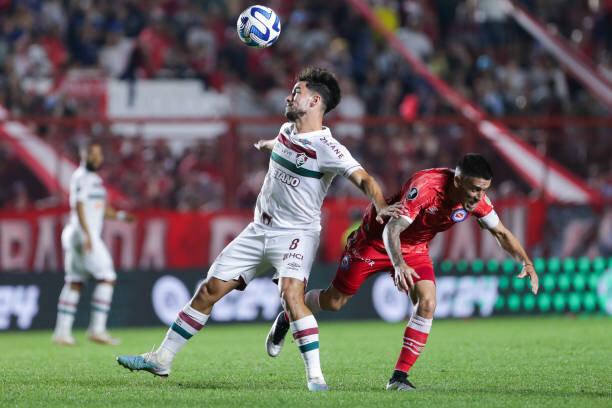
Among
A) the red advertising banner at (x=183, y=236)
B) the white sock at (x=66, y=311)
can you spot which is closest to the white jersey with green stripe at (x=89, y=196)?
the white sock at (x=66, y=311)

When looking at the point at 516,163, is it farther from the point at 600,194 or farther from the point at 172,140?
the point at 172,140

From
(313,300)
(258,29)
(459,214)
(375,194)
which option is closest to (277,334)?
(313,300)

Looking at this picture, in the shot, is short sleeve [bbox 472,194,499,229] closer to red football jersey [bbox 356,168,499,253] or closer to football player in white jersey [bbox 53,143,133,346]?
red football jersey [bbox 356,168,499,253]

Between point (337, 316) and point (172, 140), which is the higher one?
point (172, 140)

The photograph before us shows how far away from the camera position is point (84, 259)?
13805mm

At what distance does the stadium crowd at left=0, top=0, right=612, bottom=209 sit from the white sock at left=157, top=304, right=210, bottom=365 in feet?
25.7

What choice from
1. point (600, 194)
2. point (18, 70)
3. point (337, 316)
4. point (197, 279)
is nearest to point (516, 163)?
point (600, 194)

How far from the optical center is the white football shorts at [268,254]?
836 centimetres

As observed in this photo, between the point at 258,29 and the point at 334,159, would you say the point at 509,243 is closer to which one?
the point at 334,159

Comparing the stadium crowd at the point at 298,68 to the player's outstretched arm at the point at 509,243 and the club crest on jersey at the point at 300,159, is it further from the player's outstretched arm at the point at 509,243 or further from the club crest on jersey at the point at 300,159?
the club crest on jersey at the point at 300,159

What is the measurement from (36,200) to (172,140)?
6.54ft

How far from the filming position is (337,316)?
1680cm

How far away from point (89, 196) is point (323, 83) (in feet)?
18.8

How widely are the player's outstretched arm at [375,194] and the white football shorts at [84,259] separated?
6348mm
